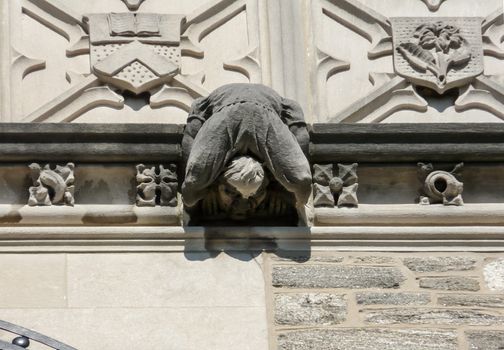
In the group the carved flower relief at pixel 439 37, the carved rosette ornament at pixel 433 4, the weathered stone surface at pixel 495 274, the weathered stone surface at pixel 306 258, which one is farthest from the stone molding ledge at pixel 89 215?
the carved rosette ornament at pixel 433 4

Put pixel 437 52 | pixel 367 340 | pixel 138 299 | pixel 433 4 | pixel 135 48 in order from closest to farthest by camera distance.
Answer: pixel 367 340 < pixel 138 299 < pixel 135 48 < pixel 437 52 < pixel 433 4

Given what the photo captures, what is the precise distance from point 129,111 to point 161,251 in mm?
698

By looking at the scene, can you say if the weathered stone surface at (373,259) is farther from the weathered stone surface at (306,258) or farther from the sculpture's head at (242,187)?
the sculpture's head at (242,187)

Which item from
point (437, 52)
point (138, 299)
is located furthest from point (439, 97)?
point (138, 299)

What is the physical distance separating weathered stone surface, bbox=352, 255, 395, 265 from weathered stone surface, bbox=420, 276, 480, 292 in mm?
134

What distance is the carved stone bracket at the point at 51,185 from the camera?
785 centimetres

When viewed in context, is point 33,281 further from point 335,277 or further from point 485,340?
point 485,340

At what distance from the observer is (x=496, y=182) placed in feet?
26.5

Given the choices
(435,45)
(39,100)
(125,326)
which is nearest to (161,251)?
(125,326)

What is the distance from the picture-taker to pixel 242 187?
25.5 feet

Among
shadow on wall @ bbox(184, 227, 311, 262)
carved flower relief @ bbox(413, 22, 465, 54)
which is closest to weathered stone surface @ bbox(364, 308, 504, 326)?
shadow on wall @ bbox(184, 227, 311, 262)

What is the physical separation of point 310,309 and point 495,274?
2.17 feet

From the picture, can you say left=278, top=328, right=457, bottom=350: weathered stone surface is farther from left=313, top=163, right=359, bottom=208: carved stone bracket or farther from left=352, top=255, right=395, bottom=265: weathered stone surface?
left=313, top=163, right=359, bottom=208: carved stone bracket

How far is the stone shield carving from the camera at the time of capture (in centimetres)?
838
